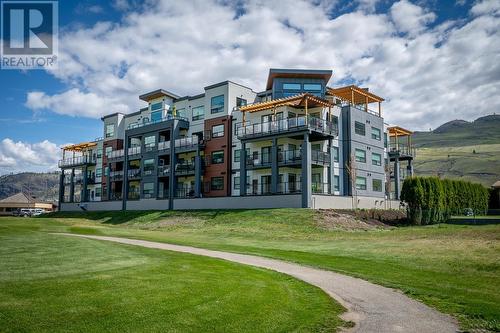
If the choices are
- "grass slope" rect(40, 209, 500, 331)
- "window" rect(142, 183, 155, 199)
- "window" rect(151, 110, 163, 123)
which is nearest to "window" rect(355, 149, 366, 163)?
"grass slope" rect(40, 209, 500, 331)

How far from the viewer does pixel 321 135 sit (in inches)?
1709

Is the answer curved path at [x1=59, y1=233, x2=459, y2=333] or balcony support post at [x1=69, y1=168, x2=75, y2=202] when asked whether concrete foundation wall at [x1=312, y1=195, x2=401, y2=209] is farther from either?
balcony support post at [x1=69, y1=168, x2=75, y2=202]

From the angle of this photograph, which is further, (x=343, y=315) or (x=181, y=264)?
(x=181, y=264)

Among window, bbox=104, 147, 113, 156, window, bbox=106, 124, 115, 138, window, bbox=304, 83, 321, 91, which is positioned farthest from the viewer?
window, bbox=106, 124, 115, 138

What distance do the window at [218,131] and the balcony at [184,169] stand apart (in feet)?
16.6

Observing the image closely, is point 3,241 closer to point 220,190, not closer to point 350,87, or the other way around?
point 220,190

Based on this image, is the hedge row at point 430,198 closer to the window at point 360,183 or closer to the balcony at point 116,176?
the window at point 360,183

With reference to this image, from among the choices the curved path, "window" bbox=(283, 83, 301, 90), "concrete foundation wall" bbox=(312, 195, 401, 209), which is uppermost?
"window" bbox=(283, 83, 301, 90)

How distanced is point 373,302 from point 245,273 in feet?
14.7

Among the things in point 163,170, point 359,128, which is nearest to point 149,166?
point 163,170

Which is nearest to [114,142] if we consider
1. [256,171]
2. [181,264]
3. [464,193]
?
[256,171]

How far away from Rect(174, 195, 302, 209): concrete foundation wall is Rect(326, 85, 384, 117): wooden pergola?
1588cm

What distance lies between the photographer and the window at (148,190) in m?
58.9

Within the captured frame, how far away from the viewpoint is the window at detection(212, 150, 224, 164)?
52.2 meters
